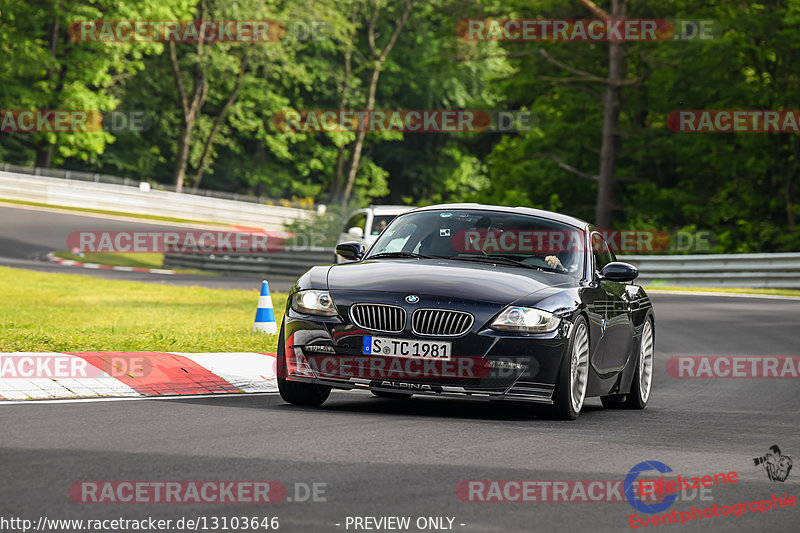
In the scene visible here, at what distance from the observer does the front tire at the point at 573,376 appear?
29.9 feet

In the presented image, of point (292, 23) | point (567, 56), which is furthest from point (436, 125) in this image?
point (567, 56)

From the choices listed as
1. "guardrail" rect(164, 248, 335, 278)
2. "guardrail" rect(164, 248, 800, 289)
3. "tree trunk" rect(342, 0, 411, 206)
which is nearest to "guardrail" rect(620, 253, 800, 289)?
"guardrail" rect(164, 248, 800, 289)

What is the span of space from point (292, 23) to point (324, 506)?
63.9 m

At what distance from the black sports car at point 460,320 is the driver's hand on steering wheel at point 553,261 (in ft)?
0.04

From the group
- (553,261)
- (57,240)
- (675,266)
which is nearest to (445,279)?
(553,261)

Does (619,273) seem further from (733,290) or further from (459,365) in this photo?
(733,290)

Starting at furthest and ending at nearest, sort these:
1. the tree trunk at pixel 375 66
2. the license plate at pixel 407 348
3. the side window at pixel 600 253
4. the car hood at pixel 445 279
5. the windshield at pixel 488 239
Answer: the tree trunk at pixel 375 66
the side window at pixel 600 253
the windshield at pixel 488 239
the car hood at pixel 445 279
the license plate at pixel 407 348

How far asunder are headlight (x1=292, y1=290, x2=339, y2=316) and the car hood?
97 millimetres

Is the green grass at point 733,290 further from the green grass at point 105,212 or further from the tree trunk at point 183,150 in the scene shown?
the tree trunk at point 183,150

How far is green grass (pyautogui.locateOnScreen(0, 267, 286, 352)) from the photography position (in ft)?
42.4

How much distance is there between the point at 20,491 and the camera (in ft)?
18.9

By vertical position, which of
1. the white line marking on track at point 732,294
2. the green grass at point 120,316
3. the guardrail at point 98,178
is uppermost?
the guardrail at point 98,178

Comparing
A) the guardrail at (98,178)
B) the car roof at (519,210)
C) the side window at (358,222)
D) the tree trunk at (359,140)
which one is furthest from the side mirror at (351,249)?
the tree trunk at (359,140)

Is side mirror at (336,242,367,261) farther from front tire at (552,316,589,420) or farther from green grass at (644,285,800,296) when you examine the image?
green grass at (644,285,800,296)
